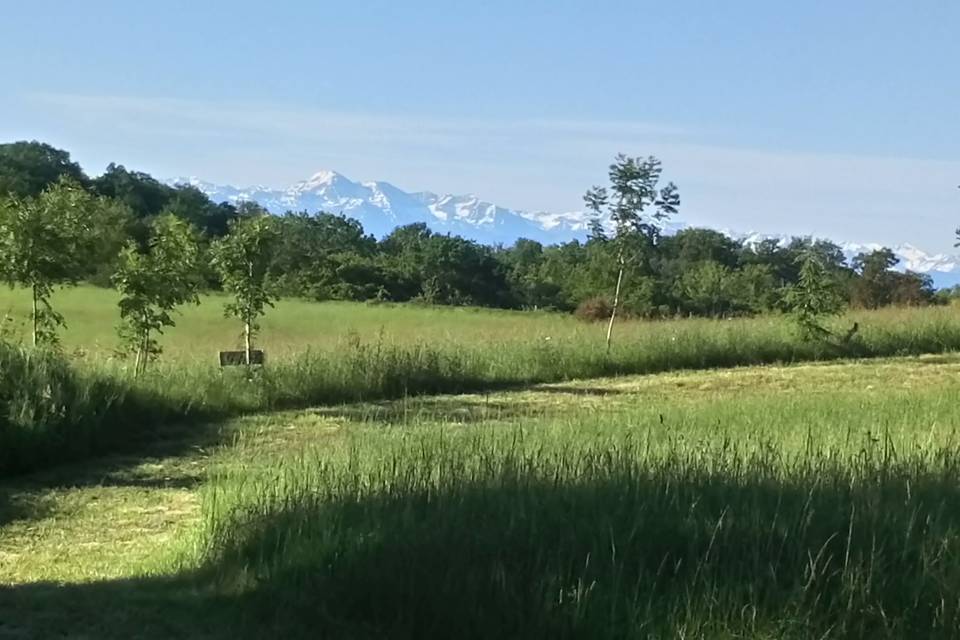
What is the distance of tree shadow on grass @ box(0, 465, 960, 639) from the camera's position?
4680 mm

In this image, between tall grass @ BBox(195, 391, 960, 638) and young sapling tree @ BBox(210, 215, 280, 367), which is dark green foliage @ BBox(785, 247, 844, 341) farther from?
tall grass @ BBox(195, 391, 960, 638)

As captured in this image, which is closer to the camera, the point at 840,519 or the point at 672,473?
the point at 840,519

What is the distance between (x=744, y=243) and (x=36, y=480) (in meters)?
87.1

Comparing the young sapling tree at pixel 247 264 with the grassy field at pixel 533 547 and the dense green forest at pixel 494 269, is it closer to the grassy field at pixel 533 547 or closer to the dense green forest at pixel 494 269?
the grassy field at pixel 533 547

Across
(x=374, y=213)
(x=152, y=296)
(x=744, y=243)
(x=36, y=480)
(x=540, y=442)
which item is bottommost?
(x=36, y=480)

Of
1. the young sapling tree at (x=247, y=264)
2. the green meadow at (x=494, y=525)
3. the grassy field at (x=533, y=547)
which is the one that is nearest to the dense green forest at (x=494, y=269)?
the young sapling tree at (x=247, y=264)

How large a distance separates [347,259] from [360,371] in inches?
1966

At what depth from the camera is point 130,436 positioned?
493 inches

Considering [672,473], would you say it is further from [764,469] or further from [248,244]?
[248,244]

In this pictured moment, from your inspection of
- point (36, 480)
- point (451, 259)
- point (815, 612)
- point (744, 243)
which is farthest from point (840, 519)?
point (744, 243)

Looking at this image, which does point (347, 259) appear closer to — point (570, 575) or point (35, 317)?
point (35, 317)

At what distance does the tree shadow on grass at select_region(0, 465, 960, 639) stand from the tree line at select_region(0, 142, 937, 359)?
33.1 feet

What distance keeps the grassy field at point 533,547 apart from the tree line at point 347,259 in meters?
7.16

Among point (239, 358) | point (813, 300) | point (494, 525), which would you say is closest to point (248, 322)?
point (239, 358)
